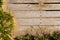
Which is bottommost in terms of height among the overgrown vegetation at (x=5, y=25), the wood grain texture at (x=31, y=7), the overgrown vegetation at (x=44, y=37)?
the overgrown vegetation at (x=44, y=37)

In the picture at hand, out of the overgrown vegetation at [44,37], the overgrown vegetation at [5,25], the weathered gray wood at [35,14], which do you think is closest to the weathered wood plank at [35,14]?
the weathered gray wood at [35,14]

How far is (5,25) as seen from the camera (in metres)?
4.34

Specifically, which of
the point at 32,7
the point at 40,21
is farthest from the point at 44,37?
the point at 32,7

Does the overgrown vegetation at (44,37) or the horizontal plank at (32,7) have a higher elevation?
the horizontal plank at (32,7)

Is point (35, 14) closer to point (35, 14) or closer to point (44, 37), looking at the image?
point (35, 14)

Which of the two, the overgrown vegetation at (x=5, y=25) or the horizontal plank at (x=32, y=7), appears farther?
the horizontal plank at (x=32, y=7)

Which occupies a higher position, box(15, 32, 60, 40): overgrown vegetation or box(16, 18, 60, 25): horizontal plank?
box(16, 18, 60, 25): horizontal plank

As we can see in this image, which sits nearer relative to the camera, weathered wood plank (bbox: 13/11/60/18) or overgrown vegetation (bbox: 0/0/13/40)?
overgrown vegetation (bbox: 0/0/13/40)

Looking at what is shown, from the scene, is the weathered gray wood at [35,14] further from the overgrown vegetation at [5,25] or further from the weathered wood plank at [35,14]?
the overgrown vegetation at [5,25]

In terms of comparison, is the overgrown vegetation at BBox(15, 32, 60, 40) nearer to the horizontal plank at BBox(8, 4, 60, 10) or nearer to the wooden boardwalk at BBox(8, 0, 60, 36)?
the wooden boardwalk at BBox(8, 0, 60, 36)

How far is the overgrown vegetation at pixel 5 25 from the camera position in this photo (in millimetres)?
4320

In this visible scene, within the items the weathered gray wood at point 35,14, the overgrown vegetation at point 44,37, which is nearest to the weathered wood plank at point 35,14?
the weathered gray wood at point 35,14

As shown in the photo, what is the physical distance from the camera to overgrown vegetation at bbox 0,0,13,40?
4.32m

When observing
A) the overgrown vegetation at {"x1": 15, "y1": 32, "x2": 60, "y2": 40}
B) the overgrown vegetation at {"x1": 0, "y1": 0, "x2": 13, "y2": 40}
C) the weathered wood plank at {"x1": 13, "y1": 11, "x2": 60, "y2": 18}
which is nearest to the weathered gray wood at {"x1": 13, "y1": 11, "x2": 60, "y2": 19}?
the weathered wood plank at {"x1": 13, "y1": 11, "x2": 60, "y2": 18}
